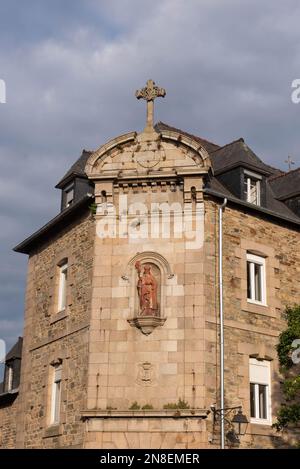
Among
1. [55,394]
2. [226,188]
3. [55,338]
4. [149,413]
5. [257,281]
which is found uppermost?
[226,188]

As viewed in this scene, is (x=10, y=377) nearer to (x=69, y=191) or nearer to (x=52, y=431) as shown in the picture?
(x=52, y=431)

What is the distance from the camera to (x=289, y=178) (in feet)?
84.5

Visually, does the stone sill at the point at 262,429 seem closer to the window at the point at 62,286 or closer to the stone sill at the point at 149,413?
the stone sill at the point at 149,413

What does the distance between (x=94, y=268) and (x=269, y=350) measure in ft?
17.0

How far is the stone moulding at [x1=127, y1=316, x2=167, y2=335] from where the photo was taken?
65.7ft

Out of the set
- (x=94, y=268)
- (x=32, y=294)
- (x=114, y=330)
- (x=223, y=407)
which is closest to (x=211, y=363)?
(x=223, y=407)

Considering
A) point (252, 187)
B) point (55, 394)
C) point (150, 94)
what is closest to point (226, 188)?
point (252, 187)

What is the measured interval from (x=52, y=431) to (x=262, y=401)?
5.79 meters

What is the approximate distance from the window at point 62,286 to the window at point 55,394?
1.84 m

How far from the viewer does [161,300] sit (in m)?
20.4

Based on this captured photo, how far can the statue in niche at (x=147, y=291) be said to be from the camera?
20.2 meters

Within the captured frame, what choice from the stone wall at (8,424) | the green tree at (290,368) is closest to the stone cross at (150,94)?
the green tree at (290,368)

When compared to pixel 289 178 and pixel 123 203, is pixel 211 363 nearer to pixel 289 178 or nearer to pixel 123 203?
pixel 123 203
